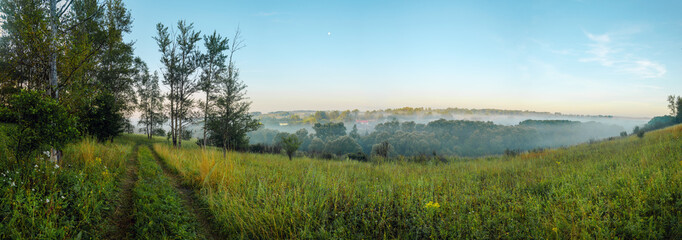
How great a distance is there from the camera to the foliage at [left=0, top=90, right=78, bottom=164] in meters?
5.03

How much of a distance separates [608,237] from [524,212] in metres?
1.35

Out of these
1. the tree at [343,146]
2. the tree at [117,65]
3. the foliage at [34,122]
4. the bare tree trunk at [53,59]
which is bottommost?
the tree at [343,146]

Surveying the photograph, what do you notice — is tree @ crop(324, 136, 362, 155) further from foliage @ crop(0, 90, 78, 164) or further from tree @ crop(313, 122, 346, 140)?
foliage @ crop(0, 90, 78, 164)

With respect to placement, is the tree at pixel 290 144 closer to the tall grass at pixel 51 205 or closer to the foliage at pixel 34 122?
→ the tall grass at pixel 51 205

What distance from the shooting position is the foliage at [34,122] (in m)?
5.03

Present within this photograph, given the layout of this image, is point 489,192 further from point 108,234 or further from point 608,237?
point 108,234

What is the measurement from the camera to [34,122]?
5.24 m

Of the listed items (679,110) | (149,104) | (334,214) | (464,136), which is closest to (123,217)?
(334,214)

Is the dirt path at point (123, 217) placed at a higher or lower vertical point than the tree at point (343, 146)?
higher

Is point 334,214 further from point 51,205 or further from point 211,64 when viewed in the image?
point 211,64

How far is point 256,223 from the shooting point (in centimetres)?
411

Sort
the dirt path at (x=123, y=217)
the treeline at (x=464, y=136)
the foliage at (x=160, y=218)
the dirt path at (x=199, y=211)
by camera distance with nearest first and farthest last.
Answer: the foliage at (x=160, y=218), the dirt path at (x=123, y=217), the dirt path at (x=199, y=211), the treeline at (x=464, y=136)

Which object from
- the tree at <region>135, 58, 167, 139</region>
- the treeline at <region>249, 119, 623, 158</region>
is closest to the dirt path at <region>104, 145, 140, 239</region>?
the tree at <region>135, 58, 167, 139</region>

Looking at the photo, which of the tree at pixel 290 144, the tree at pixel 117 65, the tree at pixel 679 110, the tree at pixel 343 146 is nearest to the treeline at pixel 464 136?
the tree at pixel 343 146
